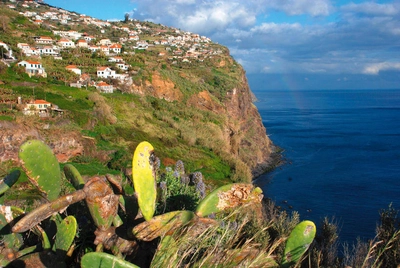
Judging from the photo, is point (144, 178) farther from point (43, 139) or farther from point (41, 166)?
point (43, 139)

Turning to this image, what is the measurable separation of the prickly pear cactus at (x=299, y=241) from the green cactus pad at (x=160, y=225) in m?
1.06

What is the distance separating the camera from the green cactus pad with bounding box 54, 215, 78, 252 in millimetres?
2932

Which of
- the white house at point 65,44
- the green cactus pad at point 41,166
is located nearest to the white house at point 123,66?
the white house at point 65,44

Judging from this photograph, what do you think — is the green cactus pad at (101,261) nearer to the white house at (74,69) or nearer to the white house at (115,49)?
the white house at (74,69)

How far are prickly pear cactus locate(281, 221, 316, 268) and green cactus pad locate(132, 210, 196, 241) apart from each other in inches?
41.6

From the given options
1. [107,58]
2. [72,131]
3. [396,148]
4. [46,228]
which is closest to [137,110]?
[72,131]

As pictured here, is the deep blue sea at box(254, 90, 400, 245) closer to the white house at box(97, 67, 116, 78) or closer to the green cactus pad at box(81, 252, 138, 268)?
the green cactus pad at box(81, 252, 138, 268)

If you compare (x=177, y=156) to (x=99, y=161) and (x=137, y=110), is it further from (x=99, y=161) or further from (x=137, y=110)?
(x=137, y=110)

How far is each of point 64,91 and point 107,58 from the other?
1457 cm

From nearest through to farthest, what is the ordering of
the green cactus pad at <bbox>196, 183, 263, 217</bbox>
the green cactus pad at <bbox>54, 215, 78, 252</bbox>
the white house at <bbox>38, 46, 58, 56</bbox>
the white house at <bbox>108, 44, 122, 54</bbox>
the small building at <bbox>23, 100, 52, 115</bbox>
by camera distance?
the green cactus pad at <bbox>54, 215, 78, 252</bbox> → the green cactus pad at <bbox>196, 183, 263, 217</bbox> → the small building at <bbox>23, 100, 52, 115</bbox> → the white house at <bbox>38, 46, 58, 56</bbox> → the white house at <bbox>108, 44, 122, 54</bbox>

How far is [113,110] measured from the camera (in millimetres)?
23422

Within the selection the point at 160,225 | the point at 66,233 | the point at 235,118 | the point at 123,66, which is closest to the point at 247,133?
the point at 235,118

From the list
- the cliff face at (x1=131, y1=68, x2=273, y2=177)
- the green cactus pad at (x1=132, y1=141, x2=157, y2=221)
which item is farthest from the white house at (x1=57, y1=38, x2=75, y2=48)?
the green cactus pad at (x1=132, y1=141, x2=157, y2=221)

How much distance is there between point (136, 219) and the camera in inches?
136
